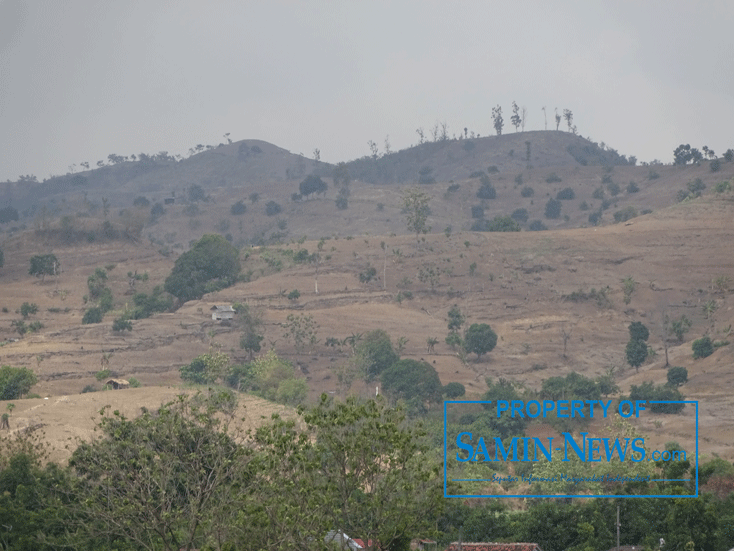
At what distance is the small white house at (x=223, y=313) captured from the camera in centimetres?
7744

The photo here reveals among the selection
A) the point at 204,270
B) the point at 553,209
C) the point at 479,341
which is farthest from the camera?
the point at 553,209

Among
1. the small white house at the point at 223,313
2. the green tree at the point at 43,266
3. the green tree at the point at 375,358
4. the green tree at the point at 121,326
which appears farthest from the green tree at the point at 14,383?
the green tree at the point at 43,266

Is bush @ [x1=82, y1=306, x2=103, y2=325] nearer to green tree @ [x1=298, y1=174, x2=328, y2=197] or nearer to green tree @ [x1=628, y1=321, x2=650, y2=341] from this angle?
green tree @ [x1=628, y1=321, x2=650, y2=341]

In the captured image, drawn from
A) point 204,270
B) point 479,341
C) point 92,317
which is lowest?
point 479,341

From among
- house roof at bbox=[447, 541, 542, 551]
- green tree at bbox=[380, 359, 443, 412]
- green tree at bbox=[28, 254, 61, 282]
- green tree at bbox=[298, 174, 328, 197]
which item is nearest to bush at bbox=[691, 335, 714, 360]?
green tree at bbox=[380, 359, 443, 412]

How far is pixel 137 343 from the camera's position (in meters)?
73.2

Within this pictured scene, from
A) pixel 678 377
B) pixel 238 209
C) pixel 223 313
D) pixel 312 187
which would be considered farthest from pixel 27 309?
pixel 312 187

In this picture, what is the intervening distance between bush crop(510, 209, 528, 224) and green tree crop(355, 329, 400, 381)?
223 feet

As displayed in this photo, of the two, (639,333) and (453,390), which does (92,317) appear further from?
(639,333)

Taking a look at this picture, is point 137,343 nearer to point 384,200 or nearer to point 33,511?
point 33,511

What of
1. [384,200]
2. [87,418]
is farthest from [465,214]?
[87,418]

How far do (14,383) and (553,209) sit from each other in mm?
89289

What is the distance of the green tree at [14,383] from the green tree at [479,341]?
29.1 m

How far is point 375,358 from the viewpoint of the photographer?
224 ft
